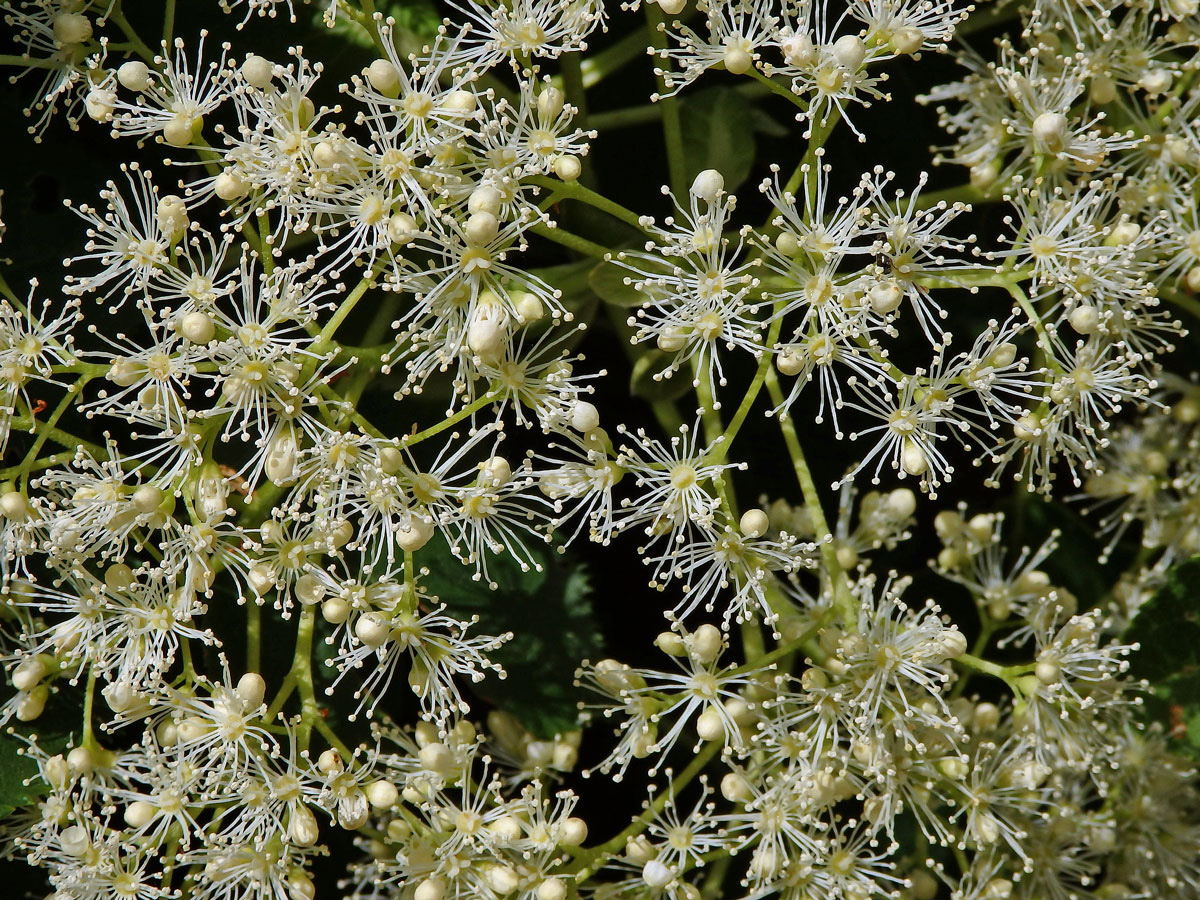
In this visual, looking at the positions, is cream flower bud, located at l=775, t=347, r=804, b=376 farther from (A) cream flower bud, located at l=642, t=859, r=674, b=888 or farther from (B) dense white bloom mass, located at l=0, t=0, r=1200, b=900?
(A) cream flower bud, located at l=642, t=859, r=674, b=888

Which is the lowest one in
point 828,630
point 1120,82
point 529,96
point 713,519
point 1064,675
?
point 1064,675

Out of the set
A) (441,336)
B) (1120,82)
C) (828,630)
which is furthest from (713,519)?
(1120,82)

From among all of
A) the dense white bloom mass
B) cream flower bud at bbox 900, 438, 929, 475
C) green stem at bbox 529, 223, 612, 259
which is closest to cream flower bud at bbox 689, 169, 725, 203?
the dense white bloom mass

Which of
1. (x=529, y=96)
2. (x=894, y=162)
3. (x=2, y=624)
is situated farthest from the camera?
(x=894, y=162)

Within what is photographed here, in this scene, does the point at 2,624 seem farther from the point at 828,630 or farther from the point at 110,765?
the point at 828,630

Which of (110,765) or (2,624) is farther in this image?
(2,624)

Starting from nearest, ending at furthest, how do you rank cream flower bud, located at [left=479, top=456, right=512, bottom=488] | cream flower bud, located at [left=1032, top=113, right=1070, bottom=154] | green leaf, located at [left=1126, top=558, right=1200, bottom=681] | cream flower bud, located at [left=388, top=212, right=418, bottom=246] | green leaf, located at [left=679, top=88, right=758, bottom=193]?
cream flower bud, located at [left=388, top=212, right=418, bottom=246]
cream flower bud, located at [left=479, top=456, right=512, bottom=488]
cream flower bud, located at [left=1032, top=113, right=1070, bottom=154]
green leaf, located at [left=679, top=88, right=758, bottom=193]
green leaf, located at [left=1126, top=558, right=1200, bottom=681]

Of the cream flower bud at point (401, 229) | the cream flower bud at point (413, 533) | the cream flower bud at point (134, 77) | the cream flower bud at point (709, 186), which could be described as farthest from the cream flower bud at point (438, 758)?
the cream flower bud at point (134, 77)

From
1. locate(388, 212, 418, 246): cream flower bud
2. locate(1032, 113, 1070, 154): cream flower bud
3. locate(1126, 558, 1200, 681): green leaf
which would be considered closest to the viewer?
locate(388, 212, 418, 246): cream flower bud
